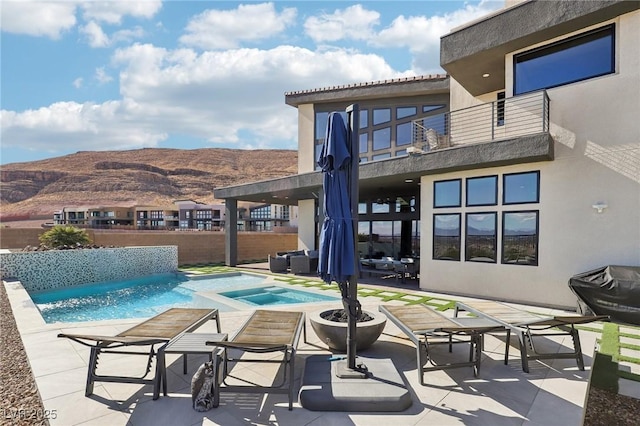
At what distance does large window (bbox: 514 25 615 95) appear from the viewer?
24.0ft

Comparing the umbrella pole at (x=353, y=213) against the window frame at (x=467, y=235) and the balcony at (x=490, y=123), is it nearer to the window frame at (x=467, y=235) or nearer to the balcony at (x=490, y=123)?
the balcony at (x=490, y=123)

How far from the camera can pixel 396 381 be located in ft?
11.9

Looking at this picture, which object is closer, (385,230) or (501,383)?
(501,383)

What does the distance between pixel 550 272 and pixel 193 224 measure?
52031 mm

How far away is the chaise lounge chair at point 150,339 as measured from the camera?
3.48 metres

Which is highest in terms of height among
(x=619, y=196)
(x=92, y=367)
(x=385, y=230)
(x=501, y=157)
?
(x=501, y=157)

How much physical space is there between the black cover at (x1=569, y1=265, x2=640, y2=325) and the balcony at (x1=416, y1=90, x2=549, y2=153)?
3.22 meters

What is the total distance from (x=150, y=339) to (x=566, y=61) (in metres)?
9.72

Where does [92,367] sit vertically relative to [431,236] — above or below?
below

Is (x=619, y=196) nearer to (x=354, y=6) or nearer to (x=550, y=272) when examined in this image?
(x=550, y=272)

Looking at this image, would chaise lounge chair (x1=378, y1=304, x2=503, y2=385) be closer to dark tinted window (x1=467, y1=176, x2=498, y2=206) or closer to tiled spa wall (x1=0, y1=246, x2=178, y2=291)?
dark tinted window (x1=467, y1=176, x2=498, y2=206)

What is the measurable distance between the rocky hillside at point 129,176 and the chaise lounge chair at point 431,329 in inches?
3011

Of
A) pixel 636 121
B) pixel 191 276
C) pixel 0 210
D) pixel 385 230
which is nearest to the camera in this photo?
pixel 636 121

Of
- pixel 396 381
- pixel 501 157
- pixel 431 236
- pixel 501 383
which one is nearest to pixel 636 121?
pixel 501 157
